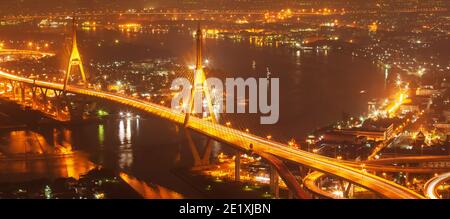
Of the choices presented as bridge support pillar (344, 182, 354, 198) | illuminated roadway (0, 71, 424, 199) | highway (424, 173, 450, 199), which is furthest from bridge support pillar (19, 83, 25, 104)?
highway (424, 173, 450, 199)

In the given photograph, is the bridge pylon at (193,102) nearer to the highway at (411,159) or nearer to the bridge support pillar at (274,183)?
the bridge support pillar at (274,183)

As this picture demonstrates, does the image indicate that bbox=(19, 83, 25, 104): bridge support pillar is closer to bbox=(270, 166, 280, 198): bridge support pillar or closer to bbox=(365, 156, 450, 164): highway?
bbox=(270, 166, 280, 198): bridge support pillar

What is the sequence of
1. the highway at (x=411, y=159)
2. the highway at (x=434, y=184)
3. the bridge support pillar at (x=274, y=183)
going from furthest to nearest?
1. the highway at (x=411, y=159)
2. the bridge support pillar at (x=274, y=183)
3. the highway at (x=434, y=184)

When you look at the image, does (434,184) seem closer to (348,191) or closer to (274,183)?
(348,191)

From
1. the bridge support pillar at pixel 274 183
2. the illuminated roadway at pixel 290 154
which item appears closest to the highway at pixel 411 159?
the illuminated roadway at pixel 290 154

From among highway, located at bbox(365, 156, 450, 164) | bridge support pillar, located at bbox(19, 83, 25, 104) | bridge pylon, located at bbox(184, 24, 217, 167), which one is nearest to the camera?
highway, located at bbox(365, 156, 450, 164)

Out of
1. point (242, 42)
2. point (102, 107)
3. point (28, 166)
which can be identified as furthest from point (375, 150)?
point (242, 42)

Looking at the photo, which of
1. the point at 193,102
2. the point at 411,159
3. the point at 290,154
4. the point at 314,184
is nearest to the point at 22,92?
the point at 193,102
